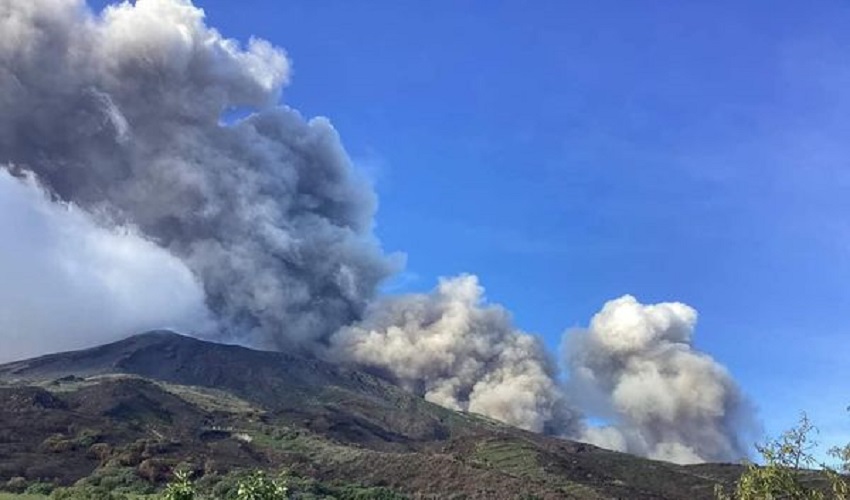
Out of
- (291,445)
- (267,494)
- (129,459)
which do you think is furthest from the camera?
(291,445)

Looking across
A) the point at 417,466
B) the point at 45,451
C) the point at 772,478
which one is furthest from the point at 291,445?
the point at 772,478

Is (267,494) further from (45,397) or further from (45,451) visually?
(45,397)

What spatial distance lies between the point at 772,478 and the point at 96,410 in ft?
509

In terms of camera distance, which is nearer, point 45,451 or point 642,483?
point 45,451

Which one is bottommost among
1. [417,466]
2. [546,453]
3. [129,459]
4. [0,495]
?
[0,495]

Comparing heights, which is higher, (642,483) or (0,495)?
(642,483)

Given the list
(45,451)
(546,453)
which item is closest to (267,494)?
(45,451)

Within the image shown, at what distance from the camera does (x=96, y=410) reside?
555ft

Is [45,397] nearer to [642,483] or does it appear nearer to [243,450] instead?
[243,450]

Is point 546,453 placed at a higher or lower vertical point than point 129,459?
higher

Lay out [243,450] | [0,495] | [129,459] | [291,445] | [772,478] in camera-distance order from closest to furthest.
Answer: [772,478] → [0,495] → [129,459] → [243,450] → [291,445]

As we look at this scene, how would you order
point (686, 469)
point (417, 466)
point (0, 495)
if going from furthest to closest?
point (686, 469)
point (417, 466)
point (0, 495)

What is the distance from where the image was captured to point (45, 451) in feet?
431

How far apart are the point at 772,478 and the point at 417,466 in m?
110
